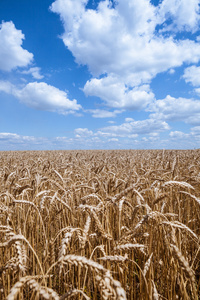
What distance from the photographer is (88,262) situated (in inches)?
34.4

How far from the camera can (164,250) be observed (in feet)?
7.61

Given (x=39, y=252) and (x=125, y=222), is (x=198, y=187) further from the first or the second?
(x=39, y=252)

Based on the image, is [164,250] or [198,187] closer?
[164,250]

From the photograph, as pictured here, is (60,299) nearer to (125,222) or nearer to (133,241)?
(133,241)

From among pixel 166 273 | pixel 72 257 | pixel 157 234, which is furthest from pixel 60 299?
pixel 157 234

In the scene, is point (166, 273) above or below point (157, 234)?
below

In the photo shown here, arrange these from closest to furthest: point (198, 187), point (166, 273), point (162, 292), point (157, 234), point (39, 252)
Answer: point (166, 273), point (162, 292), point (157, 234), point (39, 252), point (198, 187)

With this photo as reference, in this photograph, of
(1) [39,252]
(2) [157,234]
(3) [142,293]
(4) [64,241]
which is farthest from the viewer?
(1) [39,252]

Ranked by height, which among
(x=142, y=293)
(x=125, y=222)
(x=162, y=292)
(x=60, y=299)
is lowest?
(x=162, y=292)

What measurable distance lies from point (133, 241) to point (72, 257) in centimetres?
130

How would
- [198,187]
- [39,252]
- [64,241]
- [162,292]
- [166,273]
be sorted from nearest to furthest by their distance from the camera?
[64,241], [166,273], [162,292], [39,252], [198,187]

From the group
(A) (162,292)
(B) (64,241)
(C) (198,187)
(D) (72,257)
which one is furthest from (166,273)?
(C) (198,187)

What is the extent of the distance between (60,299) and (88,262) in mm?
231

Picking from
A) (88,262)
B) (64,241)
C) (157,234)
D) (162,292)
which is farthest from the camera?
(157,234)
